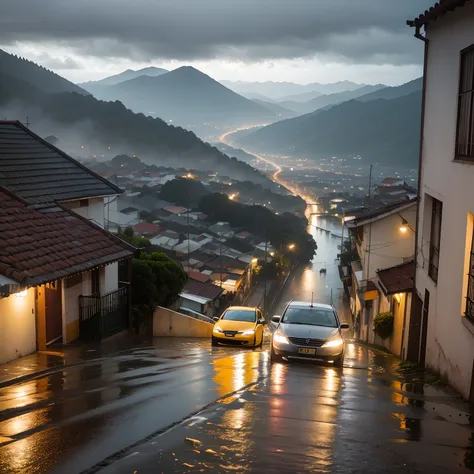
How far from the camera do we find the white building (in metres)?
10.2

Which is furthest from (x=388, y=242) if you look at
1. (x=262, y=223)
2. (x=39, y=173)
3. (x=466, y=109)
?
(x=262, y=223)

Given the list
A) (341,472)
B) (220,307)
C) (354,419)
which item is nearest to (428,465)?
(341,472)

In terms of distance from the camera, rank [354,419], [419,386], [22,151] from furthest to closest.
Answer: [22,151] → [419,386] → [354,419]

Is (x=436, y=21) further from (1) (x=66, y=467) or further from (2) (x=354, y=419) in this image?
(1) (x=66, y=467)

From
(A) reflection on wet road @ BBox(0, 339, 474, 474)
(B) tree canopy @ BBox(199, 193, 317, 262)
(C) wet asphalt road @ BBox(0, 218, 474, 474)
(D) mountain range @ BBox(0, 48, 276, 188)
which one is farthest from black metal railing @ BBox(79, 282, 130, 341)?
(D) mountain range @ BBox(0, 48, 276, 188)

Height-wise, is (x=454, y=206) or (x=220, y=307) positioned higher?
(x=454, y=206)

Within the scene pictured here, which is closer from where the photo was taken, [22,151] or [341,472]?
[341,472]

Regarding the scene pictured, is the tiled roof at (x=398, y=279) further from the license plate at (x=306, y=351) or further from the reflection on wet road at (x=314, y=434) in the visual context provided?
the reflection on wet road at (x=314, y=434)

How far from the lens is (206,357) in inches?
587

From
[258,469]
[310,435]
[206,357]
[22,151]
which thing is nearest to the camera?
[258,469]

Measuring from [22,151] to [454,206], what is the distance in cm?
1311

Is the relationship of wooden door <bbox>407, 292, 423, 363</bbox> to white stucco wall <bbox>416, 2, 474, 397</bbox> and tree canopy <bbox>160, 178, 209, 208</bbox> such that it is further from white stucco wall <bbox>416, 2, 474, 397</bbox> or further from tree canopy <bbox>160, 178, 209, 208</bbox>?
tree canopy <bbox>160, 178, 209, 208</bbox>

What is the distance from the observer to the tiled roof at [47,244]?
11938 millimetres

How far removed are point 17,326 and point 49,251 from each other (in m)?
1.70
